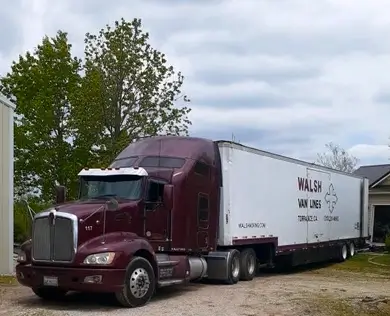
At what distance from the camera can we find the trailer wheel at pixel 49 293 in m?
12.8

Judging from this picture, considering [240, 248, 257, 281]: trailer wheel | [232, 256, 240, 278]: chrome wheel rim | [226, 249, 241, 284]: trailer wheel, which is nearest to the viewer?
[226, 249, 241, 284]: trailer wheel

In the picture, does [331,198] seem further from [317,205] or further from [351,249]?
[351,249]

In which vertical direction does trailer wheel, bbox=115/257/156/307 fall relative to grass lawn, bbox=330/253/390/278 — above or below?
above

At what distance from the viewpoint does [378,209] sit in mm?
38406

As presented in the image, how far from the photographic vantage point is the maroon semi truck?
11.8 metres

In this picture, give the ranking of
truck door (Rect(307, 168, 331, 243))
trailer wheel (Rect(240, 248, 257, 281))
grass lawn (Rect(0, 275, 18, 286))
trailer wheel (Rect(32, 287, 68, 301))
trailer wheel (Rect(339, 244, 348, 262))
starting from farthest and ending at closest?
trailer wheel (Rect(339, 244, 348, 262)), truck door (Rect(307, 168, 331, 243)), trailer wheel (Rect(240, 248, 257, 281)), grass lawn (Rect(0, 275, 18, 286)), trailer wheel (Rect(32, 287, 68, 301))

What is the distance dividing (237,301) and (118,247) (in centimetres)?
267

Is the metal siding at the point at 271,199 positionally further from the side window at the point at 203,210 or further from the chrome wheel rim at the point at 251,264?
the side window at the point at 203,210

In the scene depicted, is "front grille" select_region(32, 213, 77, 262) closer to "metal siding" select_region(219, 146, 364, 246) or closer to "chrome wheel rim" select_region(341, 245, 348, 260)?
"metal siding" select_region(219, 146, 364, 246)

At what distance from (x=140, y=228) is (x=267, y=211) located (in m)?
6.08

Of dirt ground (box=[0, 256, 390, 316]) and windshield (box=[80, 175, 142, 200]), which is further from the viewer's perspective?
windshield (box=[80, 175, 142, 200])

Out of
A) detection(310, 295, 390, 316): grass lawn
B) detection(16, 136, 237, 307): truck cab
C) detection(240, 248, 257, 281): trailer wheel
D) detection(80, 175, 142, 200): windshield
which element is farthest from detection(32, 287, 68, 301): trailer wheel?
detection(240, 248, 257, 281): trailer wheel

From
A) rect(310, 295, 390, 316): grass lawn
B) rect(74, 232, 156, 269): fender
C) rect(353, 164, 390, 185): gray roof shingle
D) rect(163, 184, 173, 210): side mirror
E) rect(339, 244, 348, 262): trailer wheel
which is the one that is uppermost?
rect(353, 164, 390, 185): gray roof shingle

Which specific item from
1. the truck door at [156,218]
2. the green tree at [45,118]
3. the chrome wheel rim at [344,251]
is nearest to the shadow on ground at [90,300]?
the truck door at [156,218]
